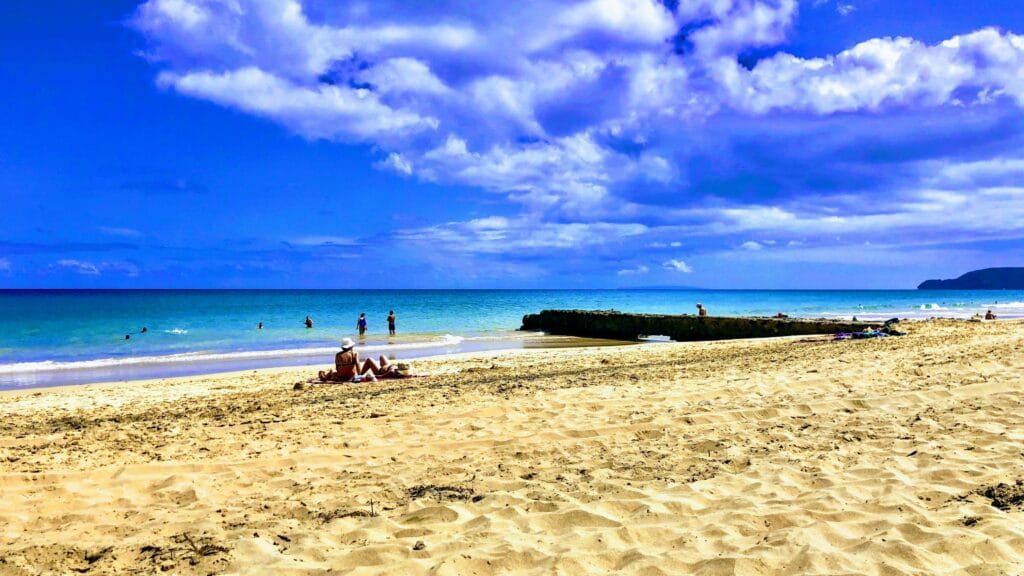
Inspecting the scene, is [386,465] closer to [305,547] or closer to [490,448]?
[490,448]

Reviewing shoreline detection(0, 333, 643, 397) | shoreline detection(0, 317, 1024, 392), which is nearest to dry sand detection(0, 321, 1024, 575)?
shoreline detection(0, 333, 643, 397)

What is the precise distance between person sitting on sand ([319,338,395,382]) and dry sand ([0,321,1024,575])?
2740mm

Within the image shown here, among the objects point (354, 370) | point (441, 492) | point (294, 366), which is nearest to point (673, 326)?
point (294, 366)

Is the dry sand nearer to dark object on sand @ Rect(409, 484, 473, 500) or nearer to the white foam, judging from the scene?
dark object on sand @ Rect(409, 484, 473, 500)

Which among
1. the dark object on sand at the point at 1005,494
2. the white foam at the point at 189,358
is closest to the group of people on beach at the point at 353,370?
the white foam at the point at 189,358

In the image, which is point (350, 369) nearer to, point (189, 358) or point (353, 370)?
point (353, 370)

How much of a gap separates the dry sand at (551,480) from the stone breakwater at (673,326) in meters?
14.9

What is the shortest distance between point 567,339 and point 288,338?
14.2m

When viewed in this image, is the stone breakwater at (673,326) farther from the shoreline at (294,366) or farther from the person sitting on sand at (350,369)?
the person sitting on sand at (350,369)

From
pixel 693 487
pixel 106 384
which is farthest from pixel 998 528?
pixel 106 384

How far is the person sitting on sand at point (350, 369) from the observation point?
13250 millimetres

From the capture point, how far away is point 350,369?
1329 centimetres

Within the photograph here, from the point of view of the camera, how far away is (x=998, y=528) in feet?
12.9

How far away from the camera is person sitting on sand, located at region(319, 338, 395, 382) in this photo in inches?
522
